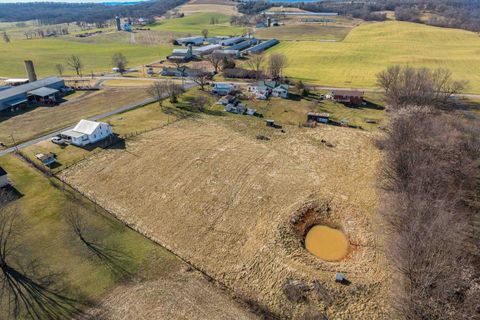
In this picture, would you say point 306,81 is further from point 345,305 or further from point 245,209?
point 345,305

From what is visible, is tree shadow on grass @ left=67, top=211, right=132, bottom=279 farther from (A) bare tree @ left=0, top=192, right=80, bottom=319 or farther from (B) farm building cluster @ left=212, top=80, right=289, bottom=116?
(B) farm building cluster @ left=212, top=80, right=289, bottom=116

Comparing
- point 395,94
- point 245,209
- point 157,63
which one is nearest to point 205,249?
point 245,209

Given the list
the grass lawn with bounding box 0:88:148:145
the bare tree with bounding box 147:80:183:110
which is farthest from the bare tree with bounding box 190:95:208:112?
the grass lawn with bounding box 0:88:148:145

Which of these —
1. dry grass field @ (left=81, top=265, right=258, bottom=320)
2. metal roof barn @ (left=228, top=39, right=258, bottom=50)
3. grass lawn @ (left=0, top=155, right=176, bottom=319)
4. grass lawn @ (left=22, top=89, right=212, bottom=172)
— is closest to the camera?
dry grass field @ (left=81, top=265, right=258, bottom=320)

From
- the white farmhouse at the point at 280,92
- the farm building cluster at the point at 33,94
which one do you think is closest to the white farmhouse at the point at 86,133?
the farm building cluster at the point at 33,94

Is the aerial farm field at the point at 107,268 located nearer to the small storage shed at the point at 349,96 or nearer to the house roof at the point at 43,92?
the house roof at the point at 43,92

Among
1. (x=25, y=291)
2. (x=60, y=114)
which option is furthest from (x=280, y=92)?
(x=25, y=291)
